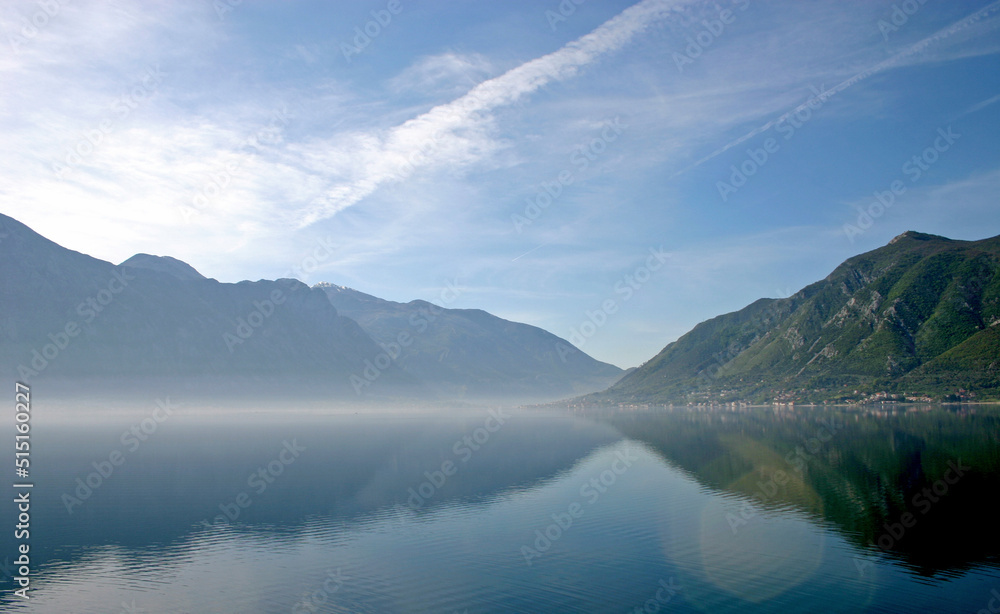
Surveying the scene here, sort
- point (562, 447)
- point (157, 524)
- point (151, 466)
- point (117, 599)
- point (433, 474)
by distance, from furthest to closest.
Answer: point (562, 447)
point (151, 466)
point (433, 474)
point (157, 524)
point (117, 599)

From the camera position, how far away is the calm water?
1711 inches

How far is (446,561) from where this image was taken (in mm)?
53531

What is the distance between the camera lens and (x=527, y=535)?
63281 millimetres

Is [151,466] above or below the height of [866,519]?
above

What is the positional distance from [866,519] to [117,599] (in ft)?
248

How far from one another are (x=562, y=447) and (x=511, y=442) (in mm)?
25628

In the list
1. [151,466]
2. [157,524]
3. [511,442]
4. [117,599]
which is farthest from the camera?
[511,442]

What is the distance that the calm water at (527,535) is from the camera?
143 feet

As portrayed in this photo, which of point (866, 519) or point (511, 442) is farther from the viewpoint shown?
point (511, 442)

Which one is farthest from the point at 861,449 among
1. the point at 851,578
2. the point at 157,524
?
the point at 157,524

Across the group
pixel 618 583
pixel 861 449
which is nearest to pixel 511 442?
pixel 861 449

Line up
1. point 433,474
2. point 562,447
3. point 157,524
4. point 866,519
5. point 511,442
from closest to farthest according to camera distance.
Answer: point 866,519
point 157,524
point 433,474
point 562,447
point 511,442

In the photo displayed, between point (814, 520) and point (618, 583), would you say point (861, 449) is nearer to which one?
point (814, 520)

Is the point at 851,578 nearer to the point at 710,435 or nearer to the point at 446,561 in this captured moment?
the point at 446,561
